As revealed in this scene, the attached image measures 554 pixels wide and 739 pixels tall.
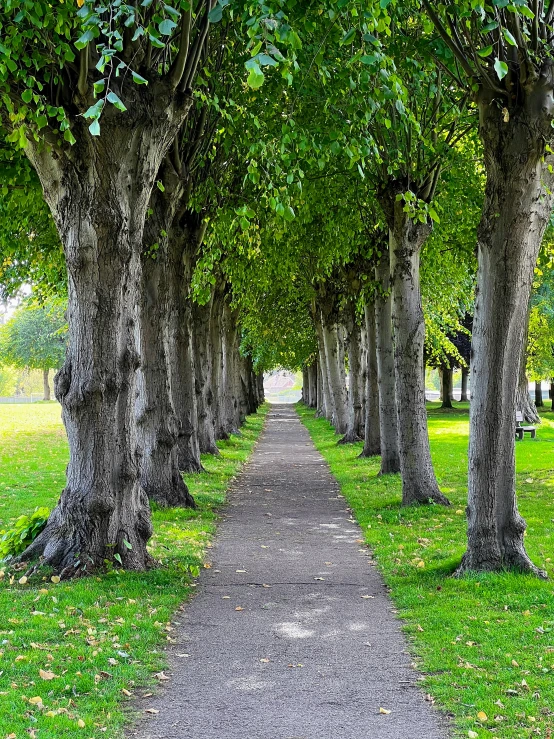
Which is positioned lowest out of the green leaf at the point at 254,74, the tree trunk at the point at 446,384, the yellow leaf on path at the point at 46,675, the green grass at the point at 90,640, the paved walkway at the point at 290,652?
the paved walkway at the point at 290,652

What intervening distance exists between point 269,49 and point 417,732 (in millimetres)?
4137

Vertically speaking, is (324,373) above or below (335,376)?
above

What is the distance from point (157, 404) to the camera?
43.6 feet

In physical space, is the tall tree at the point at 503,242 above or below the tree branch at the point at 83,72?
below

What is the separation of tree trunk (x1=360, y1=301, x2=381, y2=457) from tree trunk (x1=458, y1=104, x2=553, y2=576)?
1213 centimetres

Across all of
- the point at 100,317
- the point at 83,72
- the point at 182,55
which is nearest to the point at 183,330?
the point at 100,317

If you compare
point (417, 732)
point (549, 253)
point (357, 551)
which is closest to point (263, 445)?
point (549, 253)

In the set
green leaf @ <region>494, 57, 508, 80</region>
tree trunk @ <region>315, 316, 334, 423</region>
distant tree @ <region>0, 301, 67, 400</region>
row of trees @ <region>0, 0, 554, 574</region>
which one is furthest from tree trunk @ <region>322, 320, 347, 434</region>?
distant tree @ <region>0, 301, 67, 400</region>

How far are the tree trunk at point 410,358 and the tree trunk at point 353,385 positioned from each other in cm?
1300

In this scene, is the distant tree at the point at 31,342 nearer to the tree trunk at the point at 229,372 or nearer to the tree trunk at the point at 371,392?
the tree trunk at the point at 229,372

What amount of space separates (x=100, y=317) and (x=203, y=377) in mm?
13070

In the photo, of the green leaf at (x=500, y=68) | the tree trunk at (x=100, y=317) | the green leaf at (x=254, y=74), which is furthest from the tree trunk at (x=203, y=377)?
the green leaf at (x=254, y=74)

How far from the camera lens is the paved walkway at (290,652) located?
488 centimetres

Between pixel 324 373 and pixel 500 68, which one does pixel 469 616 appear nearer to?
pixel 500 68
